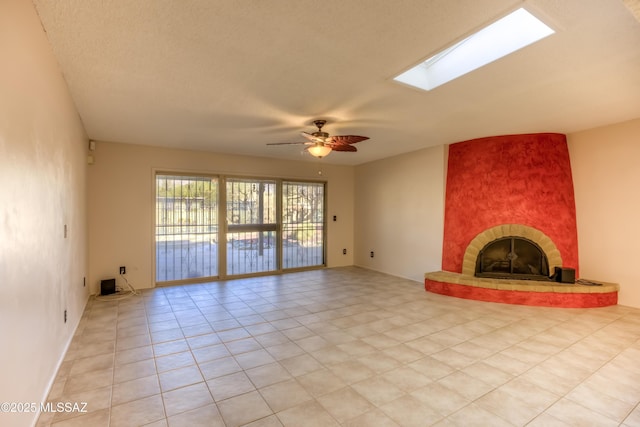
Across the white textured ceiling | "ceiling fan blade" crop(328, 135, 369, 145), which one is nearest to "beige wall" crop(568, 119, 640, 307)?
the white textured ceiling

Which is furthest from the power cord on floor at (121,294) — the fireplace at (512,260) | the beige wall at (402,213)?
the fireplace at (512,260)

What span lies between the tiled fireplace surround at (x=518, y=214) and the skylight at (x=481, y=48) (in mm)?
2595

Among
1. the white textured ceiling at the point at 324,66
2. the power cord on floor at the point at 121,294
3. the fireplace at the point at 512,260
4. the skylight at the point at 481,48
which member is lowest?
the power cord on floor at the point at 121,294

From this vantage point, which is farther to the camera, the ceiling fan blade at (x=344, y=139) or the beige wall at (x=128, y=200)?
the beige wall at (x=128, y=200)

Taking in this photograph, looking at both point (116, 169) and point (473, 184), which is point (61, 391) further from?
point (473, 184)

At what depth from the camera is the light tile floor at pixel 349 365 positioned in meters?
1.93

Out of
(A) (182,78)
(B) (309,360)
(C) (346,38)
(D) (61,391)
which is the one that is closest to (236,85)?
(A) (182,78)

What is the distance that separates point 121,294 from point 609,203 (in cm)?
Result: 730

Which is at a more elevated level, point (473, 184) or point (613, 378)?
point (473, 184)

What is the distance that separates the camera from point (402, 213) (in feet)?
19.5

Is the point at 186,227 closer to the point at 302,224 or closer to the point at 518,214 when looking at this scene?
the point at 302,224

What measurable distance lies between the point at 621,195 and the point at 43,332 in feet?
20.9

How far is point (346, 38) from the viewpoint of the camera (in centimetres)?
199

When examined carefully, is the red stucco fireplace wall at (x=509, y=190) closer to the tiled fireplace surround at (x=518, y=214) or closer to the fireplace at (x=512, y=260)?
the tiled fireplace surround at (x=518, y=214)
